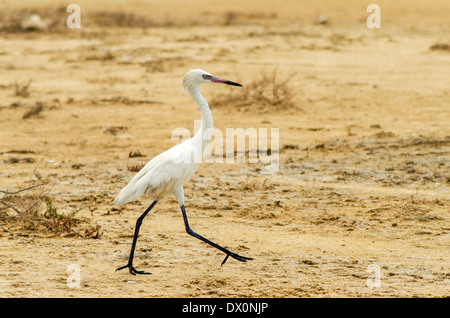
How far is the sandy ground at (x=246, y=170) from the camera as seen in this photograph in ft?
16.8

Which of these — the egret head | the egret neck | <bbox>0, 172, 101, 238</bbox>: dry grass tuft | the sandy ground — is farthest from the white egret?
<bbox>0, 172, 101, 238</bbox>: dry grass tuft

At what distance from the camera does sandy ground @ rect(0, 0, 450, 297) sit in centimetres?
511

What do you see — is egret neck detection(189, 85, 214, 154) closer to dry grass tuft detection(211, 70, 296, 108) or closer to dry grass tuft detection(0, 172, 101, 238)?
dry grass tuft detection(0, 172, 101, 238)

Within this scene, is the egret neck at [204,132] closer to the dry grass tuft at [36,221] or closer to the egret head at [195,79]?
the egret head at [195,79]

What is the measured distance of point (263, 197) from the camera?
7.13 meters

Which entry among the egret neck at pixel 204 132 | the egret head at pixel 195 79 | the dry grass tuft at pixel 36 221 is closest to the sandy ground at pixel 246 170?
the dry grass tuft at pixel 36 221

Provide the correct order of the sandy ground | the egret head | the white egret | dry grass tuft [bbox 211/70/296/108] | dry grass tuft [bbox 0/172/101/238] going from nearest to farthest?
1. the sandy ground
2. the white egret
3. the egret head
4. dry grass tuft [bbox 0/172/101/238]
5. dry grass tuft [bbox 211/70/296/108]

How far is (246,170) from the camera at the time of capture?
8109 mm

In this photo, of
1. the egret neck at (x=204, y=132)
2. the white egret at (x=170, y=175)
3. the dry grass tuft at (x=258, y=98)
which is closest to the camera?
the white egret at (x=170, y=175)

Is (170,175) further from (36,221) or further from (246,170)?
(246,170)

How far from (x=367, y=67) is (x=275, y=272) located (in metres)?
10.5

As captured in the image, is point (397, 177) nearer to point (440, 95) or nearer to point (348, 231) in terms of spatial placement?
point (348, 231)

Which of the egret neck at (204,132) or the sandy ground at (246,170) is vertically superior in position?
A: the egret neck at (204,132)

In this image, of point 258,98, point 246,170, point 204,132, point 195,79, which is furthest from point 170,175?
point 258,98
